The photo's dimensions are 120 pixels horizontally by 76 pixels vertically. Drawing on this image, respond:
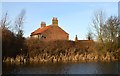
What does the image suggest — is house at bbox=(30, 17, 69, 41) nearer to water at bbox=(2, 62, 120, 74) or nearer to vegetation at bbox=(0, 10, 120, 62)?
vegetation at bbox=(0, 10, 120, 62)

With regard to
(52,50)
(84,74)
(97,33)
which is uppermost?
(97,33)

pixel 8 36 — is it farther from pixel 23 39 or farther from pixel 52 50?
pixel 52 50

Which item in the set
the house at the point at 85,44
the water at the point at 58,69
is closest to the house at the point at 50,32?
the house at the point at 85,44

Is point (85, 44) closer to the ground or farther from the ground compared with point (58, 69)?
farther from the ground

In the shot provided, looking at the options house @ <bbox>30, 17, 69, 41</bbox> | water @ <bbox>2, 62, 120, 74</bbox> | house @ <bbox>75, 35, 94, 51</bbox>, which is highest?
house @ <bbox>30, 17, 69, 41</bbox>

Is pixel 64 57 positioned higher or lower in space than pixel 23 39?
lower

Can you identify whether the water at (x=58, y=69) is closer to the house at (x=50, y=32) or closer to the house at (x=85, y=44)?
the house at (x=85, y=44)

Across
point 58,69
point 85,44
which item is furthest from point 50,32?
point 58,69

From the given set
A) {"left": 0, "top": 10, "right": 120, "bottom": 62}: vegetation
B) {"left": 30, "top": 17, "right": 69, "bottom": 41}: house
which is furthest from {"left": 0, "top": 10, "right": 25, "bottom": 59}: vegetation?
{"left": 30, "top": 17, "right": 69, "bottom": 41}: house

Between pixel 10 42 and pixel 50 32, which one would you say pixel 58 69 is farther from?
pixel 50 32

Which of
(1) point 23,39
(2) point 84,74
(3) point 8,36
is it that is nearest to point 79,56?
(1) point 23,39

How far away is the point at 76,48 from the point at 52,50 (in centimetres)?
291

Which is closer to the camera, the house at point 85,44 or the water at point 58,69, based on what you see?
the water at point 58,69

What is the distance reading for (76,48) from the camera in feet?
83.5
